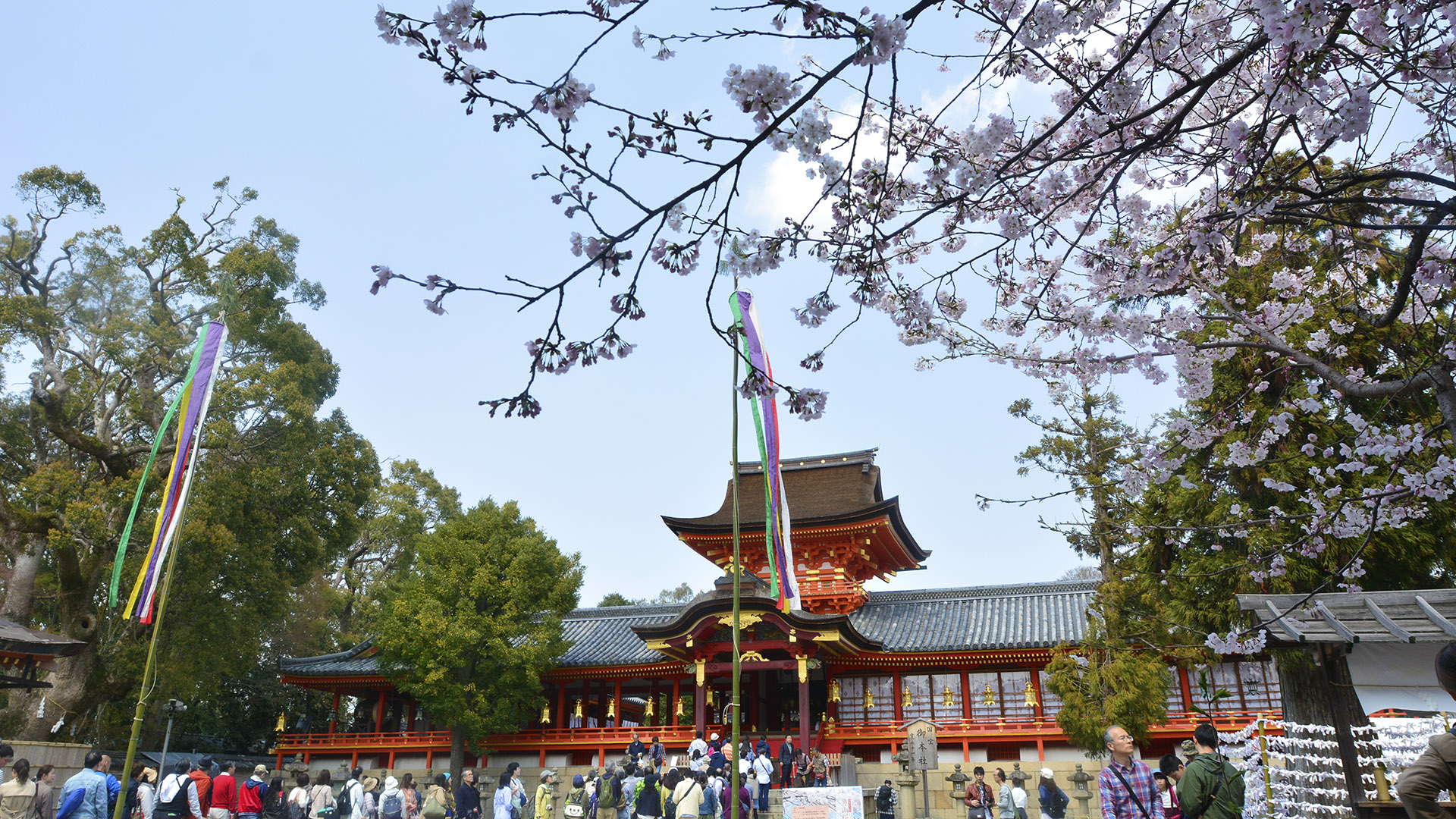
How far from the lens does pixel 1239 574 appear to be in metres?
10.8

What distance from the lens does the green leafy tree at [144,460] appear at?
58.2 feet

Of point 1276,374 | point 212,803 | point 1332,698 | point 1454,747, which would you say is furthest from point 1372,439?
point 212,803

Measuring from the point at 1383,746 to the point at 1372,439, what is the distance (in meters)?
3.77

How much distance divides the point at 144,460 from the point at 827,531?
16.5 m

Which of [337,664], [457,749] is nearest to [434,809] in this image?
[457,749]

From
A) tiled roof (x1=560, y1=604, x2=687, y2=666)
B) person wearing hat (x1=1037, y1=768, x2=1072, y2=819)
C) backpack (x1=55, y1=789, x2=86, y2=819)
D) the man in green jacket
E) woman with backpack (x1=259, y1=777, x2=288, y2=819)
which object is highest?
tiled roof (x1=560, y1=604, x2=687, y2=666)

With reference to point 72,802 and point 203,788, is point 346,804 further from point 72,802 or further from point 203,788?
point 72,802

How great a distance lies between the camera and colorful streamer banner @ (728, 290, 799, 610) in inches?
369

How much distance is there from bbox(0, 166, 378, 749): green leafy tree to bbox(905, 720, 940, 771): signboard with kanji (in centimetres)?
1450

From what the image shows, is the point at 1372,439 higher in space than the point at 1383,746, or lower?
higher

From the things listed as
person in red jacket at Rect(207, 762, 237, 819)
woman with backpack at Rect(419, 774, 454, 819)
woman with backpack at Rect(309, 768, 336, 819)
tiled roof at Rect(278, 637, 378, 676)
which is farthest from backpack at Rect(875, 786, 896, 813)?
tiled roof at Rect(278, 637, 378, 676)

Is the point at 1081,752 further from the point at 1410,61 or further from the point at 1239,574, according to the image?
the point at 1410,61

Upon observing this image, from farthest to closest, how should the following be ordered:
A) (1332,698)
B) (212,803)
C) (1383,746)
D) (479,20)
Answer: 1. (212,803)
2. (1383,746)
3. (1332,698)
4. (479,20)

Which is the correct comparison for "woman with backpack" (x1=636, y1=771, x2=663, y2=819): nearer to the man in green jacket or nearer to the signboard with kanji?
the signboard with kanji
